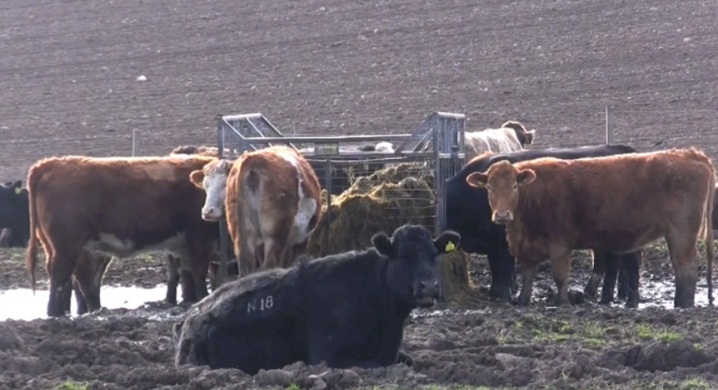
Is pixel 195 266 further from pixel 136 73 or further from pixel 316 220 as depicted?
pixel 136 73

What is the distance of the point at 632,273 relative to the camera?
15195 mm

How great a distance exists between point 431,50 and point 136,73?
7.61 m

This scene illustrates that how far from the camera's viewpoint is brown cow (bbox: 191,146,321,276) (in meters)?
13.8

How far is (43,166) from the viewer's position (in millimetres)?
14828

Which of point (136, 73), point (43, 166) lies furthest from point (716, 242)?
point (136, 73)

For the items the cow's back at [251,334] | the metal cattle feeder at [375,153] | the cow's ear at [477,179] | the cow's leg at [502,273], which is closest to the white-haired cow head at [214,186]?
the metal cattle feeder at [375,153]

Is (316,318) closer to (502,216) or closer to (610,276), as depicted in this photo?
(502,216)

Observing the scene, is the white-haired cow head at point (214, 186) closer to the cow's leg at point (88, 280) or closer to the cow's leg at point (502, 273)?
the cow's leg at point (88, 280)

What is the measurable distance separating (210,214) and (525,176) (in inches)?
124

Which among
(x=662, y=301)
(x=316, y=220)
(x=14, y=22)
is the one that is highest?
(x=14, y=22)

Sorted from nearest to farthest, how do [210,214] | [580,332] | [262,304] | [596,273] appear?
[262,304]
[580,332]
[210,214]
[596,273]

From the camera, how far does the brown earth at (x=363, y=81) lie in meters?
13.2

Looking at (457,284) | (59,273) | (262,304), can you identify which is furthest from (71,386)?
(457,284)

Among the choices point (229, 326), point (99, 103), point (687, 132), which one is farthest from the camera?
point (99, 103)
